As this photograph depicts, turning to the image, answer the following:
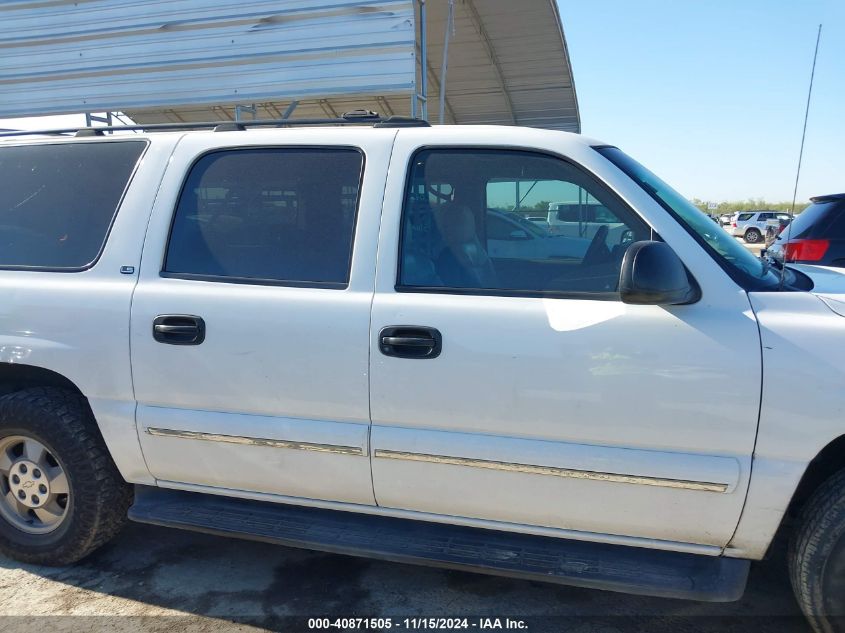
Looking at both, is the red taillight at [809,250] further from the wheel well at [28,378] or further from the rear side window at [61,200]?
the wheel well at [28,378]

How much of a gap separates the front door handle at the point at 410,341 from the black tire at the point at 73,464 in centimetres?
156

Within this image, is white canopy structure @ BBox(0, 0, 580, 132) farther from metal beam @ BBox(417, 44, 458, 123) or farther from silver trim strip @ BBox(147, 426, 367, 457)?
silver trim strip @ BBox(147, 426, 367, 457)

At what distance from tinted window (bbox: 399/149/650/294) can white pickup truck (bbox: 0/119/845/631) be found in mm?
12

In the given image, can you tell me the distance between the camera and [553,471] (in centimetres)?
242

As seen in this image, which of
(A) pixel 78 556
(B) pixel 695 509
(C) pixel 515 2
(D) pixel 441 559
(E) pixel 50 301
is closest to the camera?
(B) pixel 695 509

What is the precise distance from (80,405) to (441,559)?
185 cm

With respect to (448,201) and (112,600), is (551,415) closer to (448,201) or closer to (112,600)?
(448,201)

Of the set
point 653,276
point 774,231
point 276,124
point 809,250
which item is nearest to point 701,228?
point 653,276

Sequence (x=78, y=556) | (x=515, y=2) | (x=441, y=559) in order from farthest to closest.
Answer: (x=515, y=2) < (x=78, y=556) < (x=441, y=559)

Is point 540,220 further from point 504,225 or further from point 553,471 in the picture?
point 553,471

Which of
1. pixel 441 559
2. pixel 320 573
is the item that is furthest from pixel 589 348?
pixel 320 573

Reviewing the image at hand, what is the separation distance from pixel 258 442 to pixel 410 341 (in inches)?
32.6

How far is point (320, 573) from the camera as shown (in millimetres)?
3129

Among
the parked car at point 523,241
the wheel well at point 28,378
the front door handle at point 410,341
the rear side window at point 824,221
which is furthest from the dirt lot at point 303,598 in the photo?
the rear side window at point 824,221
